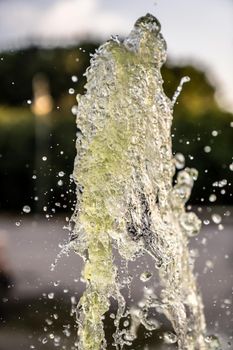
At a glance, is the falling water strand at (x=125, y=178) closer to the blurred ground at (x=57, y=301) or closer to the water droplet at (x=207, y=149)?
the blurred ground at (x=57, y=301)

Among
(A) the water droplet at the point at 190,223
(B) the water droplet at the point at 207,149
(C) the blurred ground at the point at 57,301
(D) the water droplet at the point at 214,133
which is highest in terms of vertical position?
(D) the water droplet at the point at 214,133

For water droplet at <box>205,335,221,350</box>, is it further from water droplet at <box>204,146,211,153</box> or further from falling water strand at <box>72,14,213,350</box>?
water droplet at <box>204,146,211,153</box>

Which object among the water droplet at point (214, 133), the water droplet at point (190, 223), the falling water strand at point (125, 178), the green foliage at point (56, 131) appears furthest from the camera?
the water droplet at point (214, 133)

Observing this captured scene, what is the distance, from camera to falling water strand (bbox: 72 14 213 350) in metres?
3.55

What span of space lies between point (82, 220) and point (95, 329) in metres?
0.44

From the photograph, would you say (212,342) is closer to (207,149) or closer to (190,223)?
(190,223)

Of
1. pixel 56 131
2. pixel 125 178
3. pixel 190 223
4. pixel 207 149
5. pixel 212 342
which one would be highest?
pixel 56 131

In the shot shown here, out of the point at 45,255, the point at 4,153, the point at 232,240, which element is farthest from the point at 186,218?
the point at 4,153

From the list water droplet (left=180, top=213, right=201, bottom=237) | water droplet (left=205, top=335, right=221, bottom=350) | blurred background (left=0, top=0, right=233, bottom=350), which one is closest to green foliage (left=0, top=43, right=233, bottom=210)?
blurred background (left=0, top=0, right=233, bottom=350)

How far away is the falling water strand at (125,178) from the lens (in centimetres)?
355

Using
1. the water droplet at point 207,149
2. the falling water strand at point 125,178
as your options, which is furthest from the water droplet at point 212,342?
the water droplet at point 207,149

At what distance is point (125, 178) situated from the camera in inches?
141

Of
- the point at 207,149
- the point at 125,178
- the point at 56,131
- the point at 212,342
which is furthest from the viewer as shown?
the point at 56,131

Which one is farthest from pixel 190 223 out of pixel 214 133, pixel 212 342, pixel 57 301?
pixel 214 133
